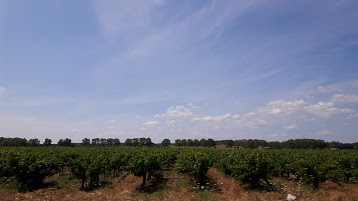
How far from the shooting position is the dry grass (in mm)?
18578

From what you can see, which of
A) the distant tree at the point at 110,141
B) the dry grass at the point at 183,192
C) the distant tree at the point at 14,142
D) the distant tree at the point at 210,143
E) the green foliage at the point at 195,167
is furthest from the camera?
the distant tree at the point at 110,141

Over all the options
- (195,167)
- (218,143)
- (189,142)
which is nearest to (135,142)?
(189,142)

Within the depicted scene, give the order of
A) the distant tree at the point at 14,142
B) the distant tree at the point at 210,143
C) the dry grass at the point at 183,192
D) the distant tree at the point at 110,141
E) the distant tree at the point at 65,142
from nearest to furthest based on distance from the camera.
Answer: the dry grass at the point at 183,192 → the distant tree at the point at 14,142 → the distant tree at the point at 65,142 → the distant tree at the point at 210,143 → the distant tree at the point at 110,141

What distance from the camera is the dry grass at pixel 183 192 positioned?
18578 mm

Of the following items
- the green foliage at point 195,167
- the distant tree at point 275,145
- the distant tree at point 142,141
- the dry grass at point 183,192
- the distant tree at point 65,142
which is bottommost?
the dry grass at point 183,192

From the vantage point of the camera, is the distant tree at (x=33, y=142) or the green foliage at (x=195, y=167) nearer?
the green foliage at (x=195, y=167)

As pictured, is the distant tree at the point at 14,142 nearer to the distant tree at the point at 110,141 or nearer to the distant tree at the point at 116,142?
the distant tree at the point at 110,141

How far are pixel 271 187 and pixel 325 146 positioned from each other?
123m

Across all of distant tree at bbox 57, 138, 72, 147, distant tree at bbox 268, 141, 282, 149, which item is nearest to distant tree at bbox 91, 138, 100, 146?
distant tree at bbox 57, 138, 72, 147

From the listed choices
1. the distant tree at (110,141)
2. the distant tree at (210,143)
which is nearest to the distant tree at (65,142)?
the distant tree at (110,141)

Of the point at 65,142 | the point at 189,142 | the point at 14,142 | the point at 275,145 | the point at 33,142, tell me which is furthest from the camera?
the point at 189,142

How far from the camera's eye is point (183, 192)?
63.4 ft

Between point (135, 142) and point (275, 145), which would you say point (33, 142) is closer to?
point (135, 142)

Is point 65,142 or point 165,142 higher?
point 165,142
